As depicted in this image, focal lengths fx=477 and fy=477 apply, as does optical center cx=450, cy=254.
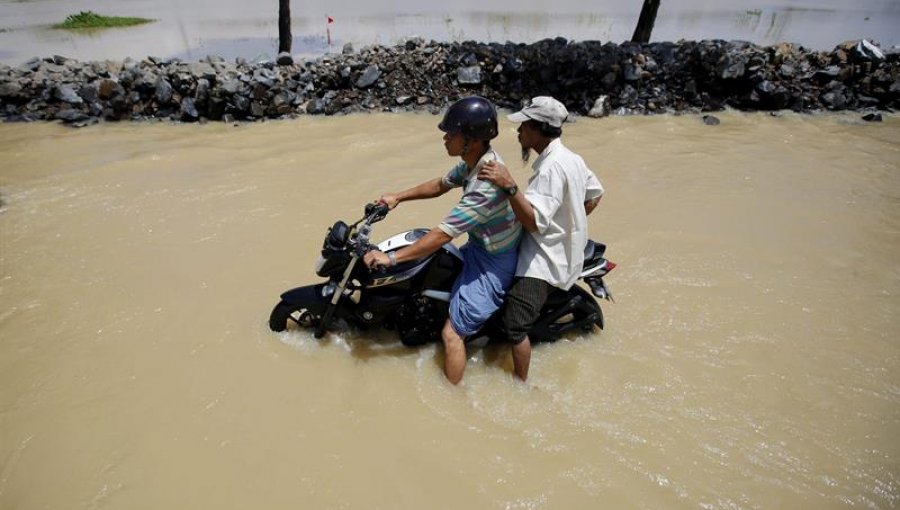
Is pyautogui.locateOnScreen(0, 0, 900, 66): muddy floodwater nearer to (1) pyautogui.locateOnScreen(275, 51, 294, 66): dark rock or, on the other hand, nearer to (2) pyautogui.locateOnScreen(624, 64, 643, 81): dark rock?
(1) pyautogui.locateOnScreen(275, 51, 294, 66): dark rock

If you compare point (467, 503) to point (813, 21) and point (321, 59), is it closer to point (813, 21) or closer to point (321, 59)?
point (321, 59)

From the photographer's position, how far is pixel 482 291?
3172 millimetres

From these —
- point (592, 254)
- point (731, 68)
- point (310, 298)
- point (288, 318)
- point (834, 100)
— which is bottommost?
point (288, 318)

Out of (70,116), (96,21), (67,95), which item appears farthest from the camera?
(96,21)

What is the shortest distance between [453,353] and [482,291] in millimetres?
481

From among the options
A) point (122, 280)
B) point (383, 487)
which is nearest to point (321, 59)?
point (122, 280)

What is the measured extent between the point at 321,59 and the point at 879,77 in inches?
447

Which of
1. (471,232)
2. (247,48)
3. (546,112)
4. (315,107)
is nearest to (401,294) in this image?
(471,232)

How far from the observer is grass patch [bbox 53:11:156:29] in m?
17.9

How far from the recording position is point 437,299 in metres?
3.36

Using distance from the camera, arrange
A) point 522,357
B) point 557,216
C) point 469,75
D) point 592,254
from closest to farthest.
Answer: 1. point 557,216
2. point 522,357
3. point 592,254
4. point 469,75

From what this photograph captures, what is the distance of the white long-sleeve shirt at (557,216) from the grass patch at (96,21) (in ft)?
69.5

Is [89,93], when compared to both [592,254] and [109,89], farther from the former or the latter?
[592,254]

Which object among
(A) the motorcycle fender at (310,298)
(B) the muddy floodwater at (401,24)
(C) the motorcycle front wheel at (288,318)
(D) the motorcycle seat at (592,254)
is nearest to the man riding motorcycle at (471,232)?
(D) the motorcycle seat at (592,254)
